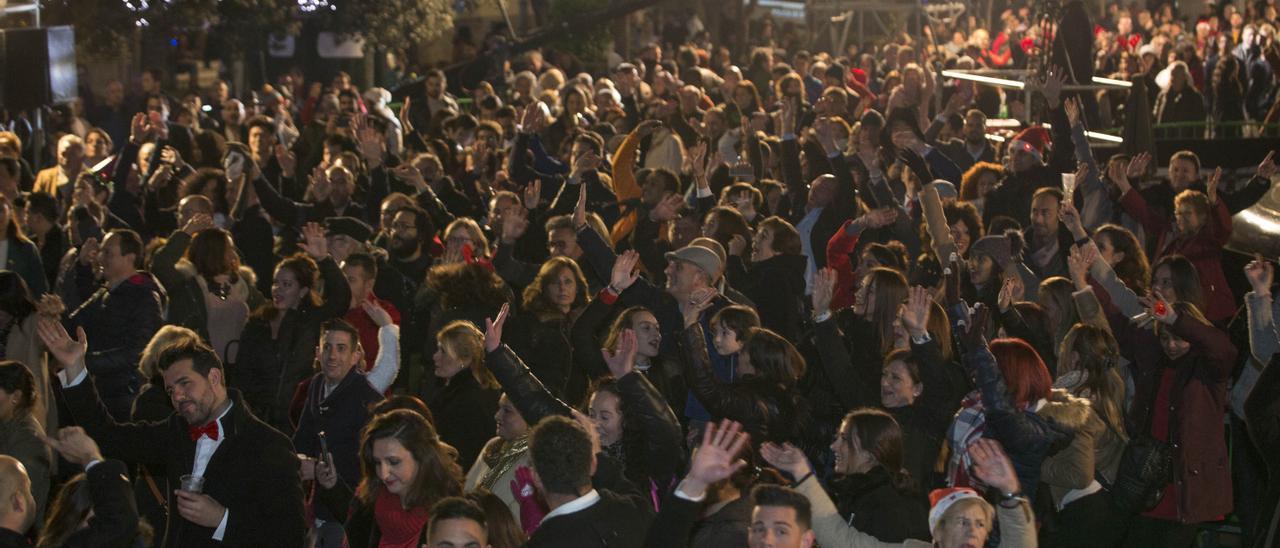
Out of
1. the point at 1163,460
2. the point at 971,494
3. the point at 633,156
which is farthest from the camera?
the point at 633,156

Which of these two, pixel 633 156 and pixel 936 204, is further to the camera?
pixel 633 156

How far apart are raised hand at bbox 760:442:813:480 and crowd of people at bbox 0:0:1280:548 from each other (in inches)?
0.7

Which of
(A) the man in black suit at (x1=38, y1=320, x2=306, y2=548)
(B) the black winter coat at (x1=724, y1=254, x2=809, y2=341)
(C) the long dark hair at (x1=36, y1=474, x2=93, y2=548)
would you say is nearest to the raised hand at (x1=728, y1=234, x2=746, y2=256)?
(B) the black winter coat at (x1=724, y1=254, x2=809, y2=341)

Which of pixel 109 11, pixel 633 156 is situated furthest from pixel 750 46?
pixel 633 156

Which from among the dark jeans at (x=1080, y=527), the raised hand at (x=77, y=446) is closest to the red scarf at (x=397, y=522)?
the raised hand at (x=77, y=446)

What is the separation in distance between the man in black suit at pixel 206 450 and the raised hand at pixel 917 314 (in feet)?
8.08

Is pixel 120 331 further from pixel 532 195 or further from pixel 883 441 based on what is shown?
pixel 883 441

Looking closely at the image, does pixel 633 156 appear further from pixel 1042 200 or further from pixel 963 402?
pixel 963 402

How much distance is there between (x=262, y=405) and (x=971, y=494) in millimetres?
4233

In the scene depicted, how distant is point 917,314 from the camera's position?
7.36 meters

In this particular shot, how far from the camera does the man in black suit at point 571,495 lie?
5680 millimetres

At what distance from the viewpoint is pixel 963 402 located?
7293 mm

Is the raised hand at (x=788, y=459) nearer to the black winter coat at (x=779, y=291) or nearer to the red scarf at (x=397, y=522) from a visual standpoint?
the red scarf at (x=397, y=522)

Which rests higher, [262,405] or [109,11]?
[109,11]
